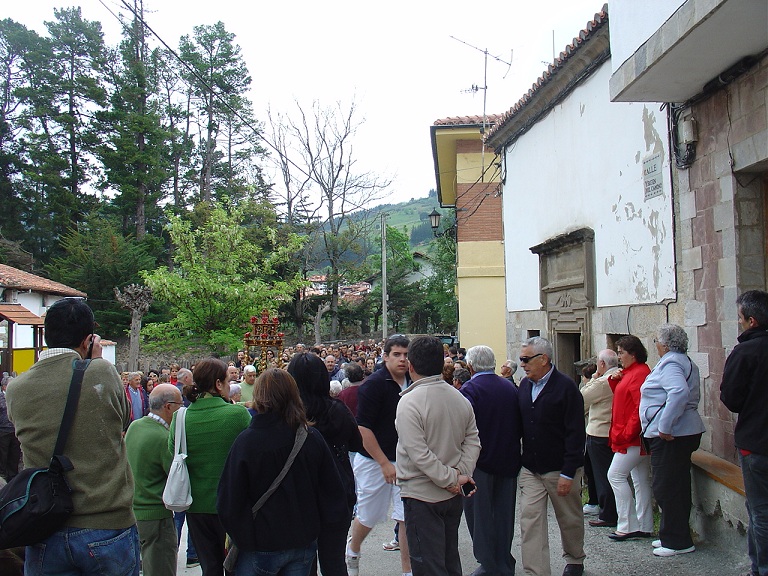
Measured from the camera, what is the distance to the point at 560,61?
959 cm

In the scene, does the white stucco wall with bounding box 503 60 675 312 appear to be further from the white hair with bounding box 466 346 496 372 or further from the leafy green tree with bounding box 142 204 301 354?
the leafy green tree with bounding box 142 204 301 354

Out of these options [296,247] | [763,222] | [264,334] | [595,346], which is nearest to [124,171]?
[296,247]

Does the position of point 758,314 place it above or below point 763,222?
below

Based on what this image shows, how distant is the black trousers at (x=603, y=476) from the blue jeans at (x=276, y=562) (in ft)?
13.7

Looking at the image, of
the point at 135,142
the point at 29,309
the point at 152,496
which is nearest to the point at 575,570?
the point at 152,496

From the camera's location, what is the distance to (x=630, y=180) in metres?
8.16

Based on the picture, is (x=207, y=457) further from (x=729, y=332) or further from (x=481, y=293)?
(x=481, y=293)

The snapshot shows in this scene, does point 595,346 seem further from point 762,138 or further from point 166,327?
point 166,327

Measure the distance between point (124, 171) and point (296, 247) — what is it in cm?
1532

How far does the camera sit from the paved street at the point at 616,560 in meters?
5.24

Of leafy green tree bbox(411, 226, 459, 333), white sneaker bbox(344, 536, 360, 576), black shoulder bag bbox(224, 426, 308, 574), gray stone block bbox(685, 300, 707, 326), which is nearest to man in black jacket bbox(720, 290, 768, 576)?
gray stone block bbox(685, 300, 707, 326)

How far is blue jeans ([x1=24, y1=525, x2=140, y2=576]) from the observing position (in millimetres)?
2643

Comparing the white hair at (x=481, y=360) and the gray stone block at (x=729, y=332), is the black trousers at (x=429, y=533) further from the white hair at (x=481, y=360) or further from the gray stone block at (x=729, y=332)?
the gray stone block at (x=729, y=332)

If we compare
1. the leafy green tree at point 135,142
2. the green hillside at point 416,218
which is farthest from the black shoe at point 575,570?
the green hillside at point 416,218
